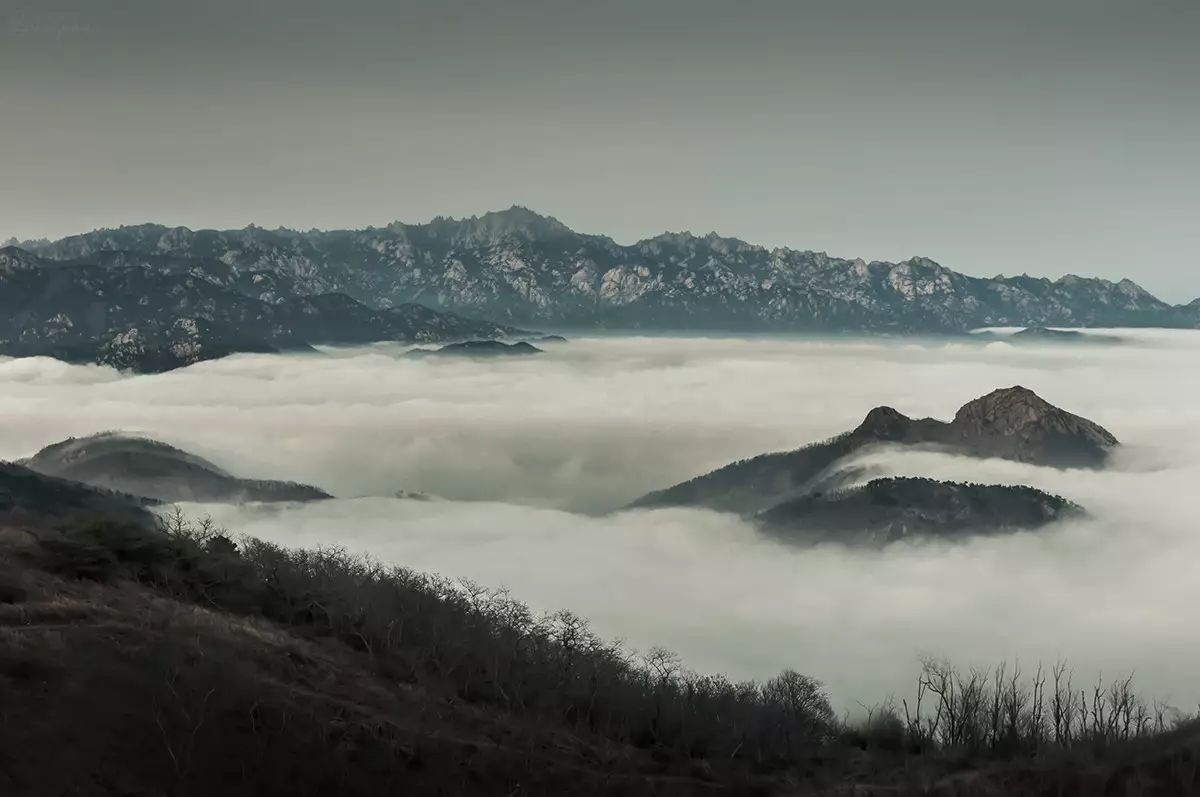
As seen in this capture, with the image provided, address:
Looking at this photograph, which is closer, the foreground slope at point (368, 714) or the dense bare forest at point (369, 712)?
the foreground slope at point (368, 714)

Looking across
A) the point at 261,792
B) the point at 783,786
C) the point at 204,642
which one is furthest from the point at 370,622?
the point at 783,786

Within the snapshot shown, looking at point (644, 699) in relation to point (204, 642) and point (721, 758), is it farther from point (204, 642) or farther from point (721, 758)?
point (204, 642)

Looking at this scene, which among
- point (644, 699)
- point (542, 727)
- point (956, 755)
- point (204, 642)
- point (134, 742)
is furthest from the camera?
point (644, 699)

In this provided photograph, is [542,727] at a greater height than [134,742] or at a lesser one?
lesser

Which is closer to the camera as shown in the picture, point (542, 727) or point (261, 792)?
point (261, 792)

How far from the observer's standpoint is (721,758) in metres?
95.1

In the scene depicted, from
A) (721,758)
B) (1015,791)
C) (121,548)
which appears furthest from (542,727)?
(121,548)

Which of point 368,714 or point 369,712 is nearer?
point 368,714

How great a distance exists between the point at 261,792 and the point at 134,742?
10.1m

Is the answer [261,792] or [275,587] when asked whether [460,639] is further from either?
[261,792]

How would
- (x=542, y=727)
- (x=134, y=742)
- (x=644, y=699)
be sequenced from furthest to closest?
(x=644, y=699) → (x=542, y=727) → (x=134, y=742)

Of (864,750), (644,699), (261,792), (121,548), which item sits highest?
(121,548)

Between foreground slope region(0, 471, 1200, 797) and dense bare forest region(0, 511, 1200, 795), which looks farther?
dense bare forest region(0, 511, 1200, 795)

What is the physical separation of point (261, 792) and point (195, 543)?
60395mm
